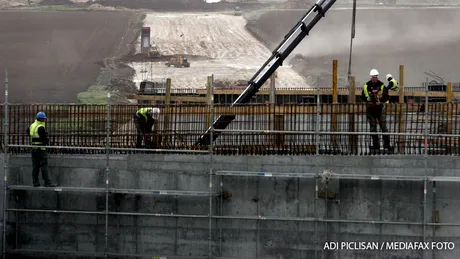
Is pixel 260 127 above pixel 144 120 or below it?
below

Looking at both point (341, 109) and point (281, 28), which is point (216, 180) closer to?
point (341, 109)

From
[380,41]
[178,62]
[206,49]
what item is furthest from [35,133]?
[380,41]

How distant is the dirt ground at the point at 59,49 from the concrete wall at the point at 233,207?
2649cm

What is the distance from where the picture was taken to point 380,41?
212ft

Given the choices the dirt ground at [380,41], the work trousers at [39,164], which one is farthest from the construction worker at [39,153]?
the dirt ground at [380,41]

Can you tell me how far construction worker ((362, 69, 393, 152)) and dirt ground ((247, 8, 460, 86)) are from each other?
117 feet

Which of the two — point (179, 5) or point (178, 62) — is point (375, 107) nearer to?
point (178, 62)

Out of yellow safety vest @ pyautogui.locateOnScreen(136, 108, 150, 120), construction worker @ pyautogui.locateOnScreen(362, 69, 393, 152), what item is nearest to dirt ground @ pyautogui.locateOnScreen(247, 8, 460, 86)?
construction worker @ pyautogui.locateOnScreen(362, 69, 393, 152)

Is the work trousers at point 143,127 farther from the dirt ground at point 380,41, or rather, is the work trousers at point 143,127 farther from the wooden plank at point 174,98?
the dirt ground at point 380,41

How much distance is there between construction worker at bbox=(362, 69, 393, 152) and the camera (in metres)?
15.1

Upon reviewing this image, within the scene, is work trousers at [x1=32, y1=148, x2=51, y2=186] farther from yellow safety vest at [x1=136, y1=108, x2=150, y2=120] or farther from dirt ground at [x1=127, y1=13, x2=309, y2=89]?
dirt ground at [x1=127, y1=13, x2=309, y2=89]

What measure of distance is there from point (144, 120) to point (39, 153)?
7.76ft

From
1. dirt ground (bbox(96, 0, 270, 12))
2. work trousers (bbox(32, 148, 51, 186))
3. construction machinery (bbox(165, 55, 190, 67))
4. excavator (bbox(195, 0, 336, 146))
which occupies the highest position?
dirt ground (bbox(96, 0, 270, 12))

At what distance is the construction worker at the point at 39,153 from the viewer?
1452 centimetres
